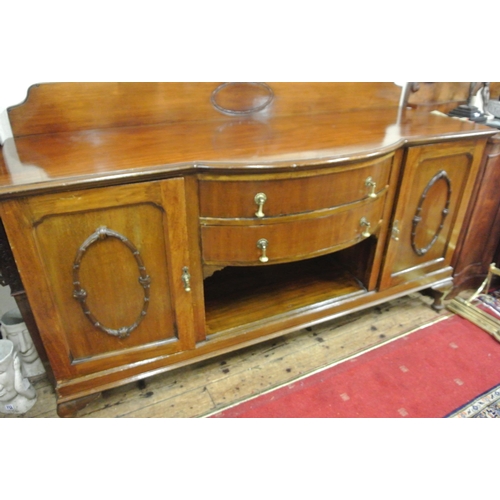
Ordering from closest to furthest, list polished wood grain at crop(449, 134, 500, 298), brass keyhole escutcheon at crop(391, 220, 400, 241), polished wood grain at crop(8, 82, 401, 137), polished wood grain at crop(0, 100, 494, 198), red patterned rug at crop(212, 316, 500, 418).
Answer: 1. polished wood grain at crop(0, 100, 494, 198)
2. polished wood grain at crop(8, 82, 401, 137)
3. red patterned rug at crop(212, 316, 500, 418)
4. brass keyhole escutcheon at crop(391, 220, 400, 241)
5. polished wood grain at crop(449, 134, 500, 298)

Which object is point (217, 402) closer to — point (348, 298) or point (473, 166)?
point (348, 298)

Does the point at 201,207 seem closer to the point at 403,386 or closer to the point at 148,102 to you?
the point at 148,102

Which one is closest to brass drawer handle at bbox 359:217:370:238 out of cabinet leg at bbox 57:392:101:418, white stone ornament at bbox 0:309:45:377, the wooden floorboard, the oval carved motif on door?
the oval carved motif on door

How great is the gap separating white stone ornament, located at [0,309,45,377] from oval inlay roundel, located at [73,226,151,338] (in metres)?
0.37

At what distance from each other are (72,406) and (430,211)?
4.29 feet

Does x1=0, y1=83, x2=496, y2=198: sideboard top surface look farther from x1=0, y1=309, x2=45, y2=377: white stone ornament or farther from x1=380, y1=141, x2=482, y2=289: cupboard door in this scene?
x1=0, y1=309, x2=45, y2=377: white stone ornament

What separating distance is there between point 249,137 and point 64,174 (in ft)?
1.73

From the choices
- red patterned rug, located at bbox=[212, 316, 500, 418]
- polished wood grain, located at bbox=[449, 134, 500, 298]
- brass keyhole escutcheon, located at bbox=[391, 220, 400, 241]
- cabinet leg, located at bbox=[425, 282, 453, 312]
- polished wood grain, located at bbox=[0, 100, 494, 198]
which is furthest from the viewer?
cabinet leg, located at bbox=[425, 282, 453, 312]

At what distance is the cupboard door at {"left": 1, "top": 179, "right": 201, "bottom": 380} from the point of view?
2.81 ft

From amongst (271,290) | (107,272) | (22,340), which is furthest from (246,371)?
(22,340)

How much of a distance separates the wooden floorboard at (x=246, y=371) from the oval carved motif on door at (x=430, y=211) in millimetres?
334

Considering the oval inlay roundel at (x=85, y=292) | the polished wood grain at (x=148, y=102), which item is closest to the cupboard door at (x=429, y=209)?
the polished wood grain at (x=148, y=102)

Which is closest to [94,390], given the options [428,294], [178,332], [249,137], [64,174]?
[178,332]
